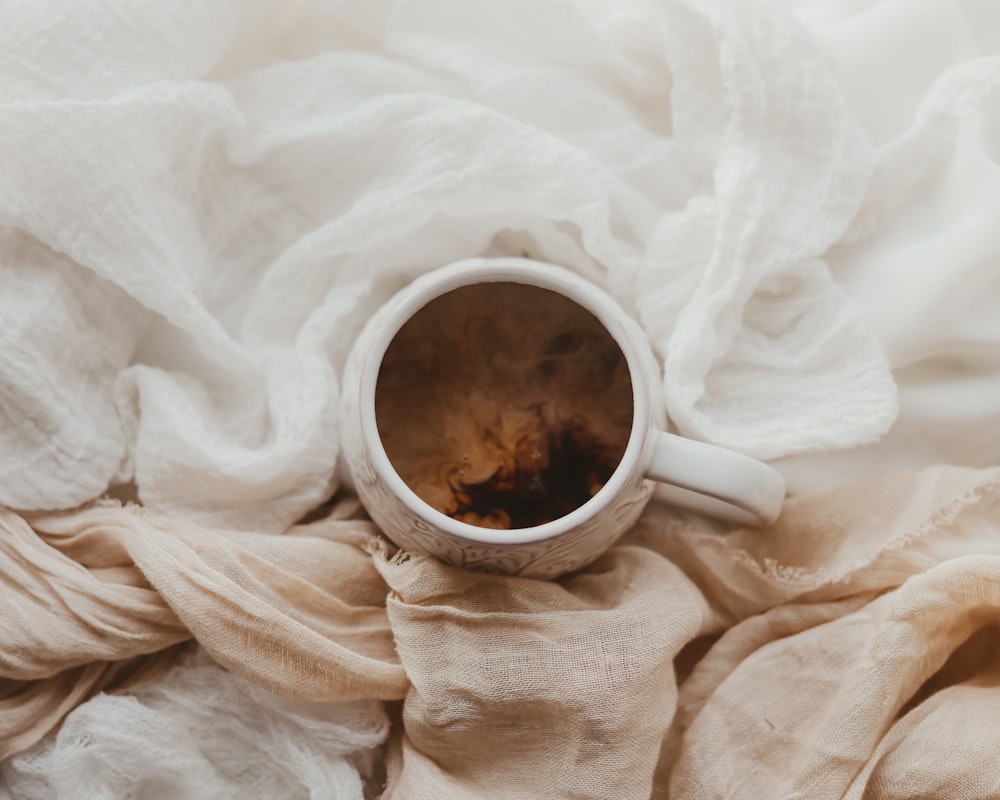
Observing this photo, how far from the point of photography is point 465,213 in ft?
2.11

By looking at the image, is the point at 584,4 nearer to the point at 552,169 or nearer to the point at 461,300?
the point at 552,169

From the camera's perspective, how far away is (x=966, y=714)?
0.58 m

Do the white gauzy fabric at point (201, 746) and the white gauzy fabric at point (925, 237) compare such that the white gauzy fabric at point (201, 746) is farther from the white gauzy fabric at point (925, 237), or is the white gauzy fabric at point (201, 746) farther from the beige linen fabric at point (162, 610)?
the white gauzy fabric at point (925, 237)

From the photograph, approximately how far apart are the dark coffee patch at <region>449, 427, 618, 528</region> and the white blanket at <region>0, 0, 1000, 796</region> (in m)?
0.08

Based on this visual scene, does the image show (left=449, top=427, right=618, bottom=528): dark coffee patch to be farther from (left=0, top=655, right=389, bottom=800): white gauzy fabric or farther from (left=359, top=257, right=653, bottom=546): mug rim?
(left=0, top=655, right=389, bottom=800): white gauzy fabric

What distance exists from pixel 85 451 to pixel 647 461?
350 millimetres

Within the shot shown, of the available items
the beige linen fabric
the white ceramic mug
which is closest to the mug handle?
the white ceramic mug

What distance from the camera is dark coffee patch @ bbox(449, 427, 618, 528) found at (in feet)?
1.85

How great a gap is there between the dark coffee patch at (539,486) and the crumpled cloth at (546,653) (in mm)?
40

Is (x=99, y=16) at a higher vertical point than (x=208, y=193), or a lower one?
higher

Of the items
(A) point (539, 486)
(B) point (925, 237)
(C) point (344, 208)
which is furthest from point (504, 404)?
(B) point (925, 237)

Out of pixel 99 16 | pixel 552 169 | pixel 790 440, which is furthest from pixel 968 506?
pixel 99 16

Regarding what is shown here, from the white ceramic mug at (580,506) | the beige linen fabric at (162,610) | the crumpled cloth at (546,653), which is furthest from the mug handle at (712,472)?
the beige linen fabric at (162,610)

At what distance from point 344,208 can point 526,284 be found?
176mm
